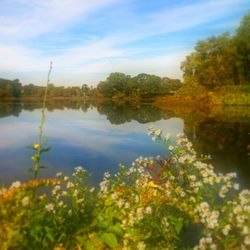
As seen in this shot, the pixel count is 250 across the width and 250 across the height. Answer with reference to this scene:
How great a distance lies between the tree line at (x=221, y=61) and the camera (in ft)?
181

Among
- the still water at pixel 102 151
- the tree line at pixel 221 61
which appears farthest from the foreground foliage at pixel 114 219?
the tree line at pixel 221 61

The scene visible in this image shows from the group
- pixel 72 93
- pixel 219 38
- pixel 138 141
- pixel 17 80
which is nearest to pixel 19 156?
pixel 138 141

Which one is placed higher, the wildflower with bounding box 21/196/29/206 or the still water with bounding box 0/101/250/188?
the wildflower with bounding box 21/196/29/206

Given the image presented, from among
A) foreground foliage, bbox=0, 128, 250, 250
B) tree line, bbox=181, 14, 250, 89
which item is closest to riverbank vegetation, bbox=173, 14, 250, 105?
tree line, bbox=181, 14, 250, 89

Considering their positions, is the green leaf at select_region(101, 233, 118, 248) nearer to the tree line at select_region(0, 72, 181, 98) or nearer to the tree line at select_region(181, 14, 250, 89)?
the tree line at select_region(181, 14, 250, 89)

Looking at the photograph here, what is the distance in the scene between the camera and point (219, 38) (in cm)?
6356

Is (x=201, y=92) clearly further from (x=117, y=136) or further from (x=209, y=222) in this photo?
(x=209, y=222)

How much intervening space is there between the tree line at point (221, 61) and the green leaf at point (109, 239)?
53.6 m

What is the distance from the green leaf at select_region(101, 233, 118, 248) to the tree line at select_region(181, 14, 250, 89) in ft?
176

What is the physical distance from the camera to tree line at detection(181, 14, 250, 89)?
2167 inches

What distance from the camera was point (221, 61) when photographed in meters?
58.3

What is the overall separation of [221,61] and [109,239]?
57998mm

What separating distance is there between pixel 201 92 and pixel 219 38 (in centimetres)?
1094

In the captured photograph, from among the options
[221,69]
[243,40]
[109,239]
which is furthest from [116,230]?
[221,69]
